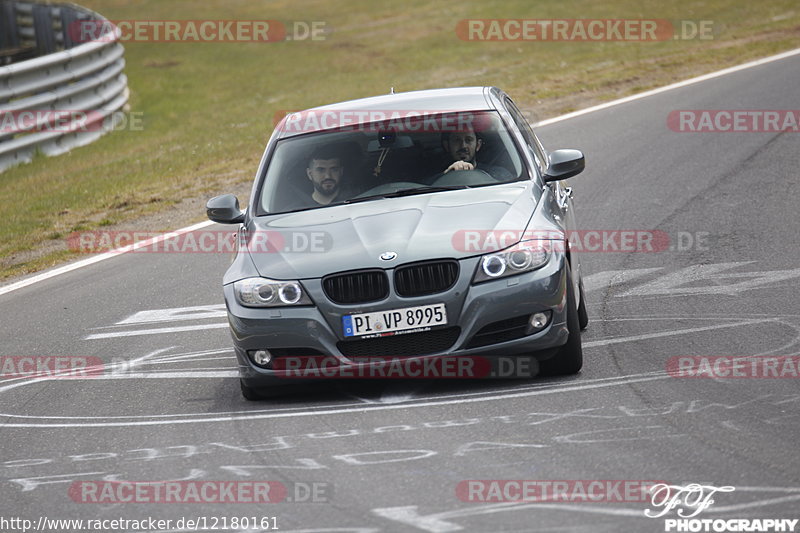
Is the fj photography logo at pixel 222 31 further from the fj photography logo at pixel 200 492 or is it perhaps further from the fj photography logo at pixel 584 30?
the fj photography logo at pixel 200 492

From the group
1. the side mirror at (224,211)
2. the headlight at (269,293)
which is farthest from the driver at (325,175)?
the headlight at (269,293)

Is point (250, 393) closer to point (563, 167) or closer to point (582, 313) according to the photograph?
point (582, 313)

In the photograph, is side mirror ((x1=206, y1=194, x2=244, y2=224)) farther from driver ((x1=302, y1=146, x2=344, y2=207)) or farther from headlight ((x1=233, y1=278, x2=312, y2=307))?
headlight ((x1=233, y1=278, x2=312, y2=307))

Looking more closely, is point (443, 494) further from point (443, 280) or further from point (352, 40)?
point (352, 40)

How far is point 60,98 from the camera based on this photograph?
19.3 metres

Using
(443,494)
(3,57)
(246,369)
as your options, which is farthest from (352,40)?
(443,494)

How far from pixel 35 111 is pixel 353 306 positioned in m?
12.9

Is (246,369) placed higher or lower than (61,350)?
higher

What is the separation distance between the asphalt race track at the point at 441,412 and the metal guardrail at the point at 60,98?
687 cm

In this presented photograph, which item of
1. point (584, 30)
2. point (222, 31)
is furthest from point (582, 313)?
point (222, 31)

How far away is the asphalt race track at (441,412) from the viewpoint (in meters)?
5.44

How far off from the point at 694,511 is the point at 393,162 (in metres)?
3.89

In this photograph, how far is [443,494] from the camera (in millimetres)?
5465

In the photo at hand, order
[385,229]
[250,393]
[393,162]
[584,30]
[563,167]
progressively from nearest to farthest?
1. [385,229]
2. [250,393]
3. [563,167]
4. [393,162]
5. [584,30]
